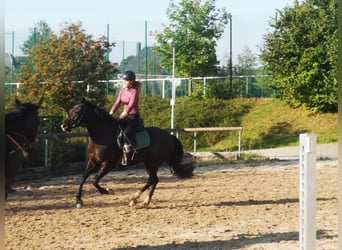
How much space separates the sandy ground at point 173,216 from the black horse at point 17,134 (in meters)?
0.93

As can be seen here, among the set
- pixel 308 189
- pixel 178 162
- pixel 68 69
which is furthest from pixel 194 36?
pixel 308 189

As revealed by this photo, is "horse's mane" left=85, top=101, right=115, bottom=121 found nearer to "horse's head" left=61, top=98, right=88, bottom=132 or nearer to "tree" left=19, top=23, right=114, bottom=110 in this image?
"horse's head" left=61, top=98, right=88, bottom=132

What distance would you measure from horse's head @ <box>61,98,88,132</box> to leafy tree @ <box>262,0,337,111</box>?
18202 mm

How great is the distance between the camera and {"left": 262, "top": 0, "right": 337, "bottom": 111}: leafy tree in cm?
2778

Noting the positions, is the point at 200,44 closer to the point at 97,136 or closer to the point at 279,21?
the point at 279,21

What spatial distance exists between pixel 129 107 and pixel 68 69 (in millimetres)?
9095

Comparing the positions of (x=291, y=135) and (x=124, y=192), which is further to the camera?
(x=291, y=135)

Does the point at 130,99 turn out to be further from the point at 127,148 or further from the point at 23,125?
the point at 23,125

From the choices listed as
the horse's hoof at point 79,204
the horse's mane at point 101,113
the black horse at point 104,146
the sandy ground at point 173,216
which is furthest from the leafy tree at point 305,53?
the horse's hoof at point 79,204

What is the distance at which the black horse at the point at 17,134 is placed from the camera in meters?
7.30

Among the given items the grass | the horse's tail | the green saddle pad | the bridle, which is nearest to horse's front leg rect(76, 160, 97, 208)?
the bridle

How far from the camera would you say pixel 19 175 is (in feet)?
48.9

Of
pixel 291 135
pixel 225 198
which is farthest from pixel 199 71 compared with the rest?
pixel 225 198

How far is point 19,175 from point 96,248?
8.05 meters
